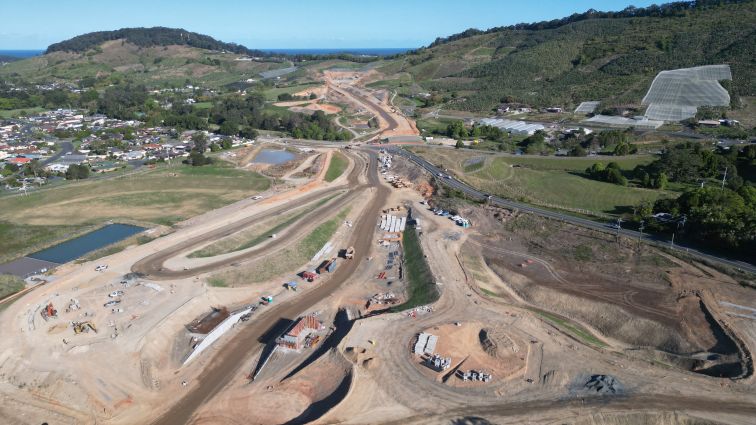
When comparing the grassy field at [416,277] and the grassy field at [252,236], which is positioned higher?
the grassy field at [252,236]

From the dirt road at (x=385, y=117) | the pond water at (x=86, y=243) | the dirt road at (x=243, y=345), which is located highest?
the dirt road at (x=385, y=117)

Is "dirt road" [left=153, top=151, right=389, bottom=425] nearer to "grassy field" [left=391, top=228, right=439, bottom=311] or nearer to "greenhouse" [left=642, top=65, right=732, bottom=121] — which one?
"grassy field" [left=391, top=228, right=439, bottom=311]

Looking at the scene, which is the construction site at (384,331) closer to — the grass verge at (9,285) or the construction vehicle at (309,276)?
the construction vehicle at (309,276)

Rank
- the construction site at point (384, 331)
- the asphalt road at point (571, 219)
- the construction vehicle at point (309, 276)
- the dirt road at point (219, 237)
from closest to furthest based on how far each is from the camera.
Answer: the construction site at point (384, 331) → the asphalt road at point (571, 219) → the dirt road at point (219, 237) → the construction vehicle at point (309, 276)

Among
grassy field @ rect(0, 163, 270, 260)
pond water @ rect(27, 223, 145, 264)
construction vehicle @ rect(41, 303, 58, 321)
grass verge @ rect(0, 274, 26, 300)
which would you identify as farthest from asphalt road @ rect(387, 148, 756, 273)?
grass verge @ rect(0, 274, 26, 300)

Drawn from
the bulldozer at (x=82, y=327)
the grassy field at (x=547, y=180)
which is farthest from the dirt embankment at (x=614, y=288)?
the bulldozer at (x=82, y=327)

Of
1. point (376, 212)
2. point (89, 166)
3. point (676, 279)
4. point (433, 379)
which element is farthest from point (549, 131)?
point (89, 166)
